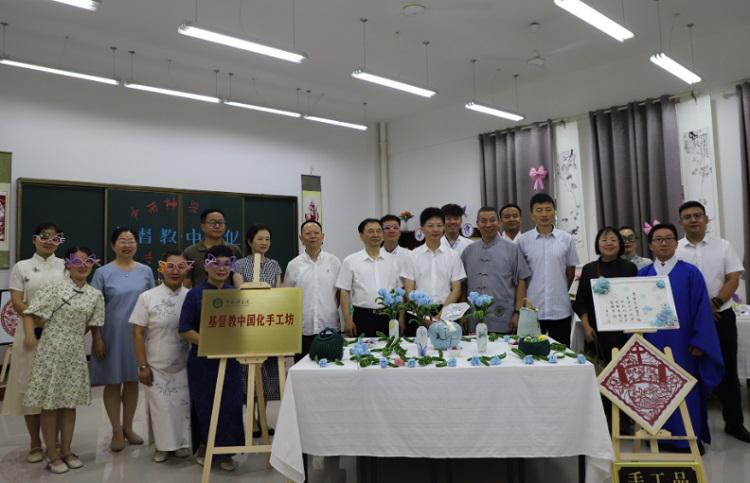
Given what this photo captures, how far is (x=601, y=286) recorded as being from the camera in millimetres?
2811

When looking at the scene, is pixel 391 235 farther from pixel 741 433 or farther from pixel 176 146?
pixel 176 146

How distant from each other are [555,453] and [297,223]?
22.1ft

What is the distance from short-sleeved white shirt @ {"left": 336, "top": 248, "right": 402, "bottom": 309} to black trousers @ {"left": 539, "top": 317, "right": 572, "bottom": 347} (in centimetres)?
114

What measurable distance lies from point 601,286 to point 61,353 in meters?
3.30

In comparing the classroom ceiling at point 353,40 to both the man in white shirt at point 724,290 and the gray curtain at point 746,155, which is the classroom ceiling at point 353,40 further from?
the man in white shirt at point 724,290

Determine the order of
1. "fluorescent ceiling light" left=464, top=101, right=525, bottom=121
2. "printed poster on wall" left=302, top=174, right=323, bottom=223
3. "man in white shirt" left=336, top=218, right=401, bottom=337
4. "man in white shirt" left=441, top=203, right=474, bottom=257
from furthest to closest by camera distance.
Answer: "printed poster on wall" left=302, top=174, right=323, bottom=223 < "fluorescent ceiling light" left=464, top=101, right=525, bottom=121 < "man in white shirt" left=441, top=203, right=474, bottom=257 < "man in white shirt" left=336, top=218, right=401, bottom=337

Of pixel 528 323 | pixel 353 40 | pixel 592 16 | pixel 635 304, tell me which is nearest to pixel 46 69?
pixel 353 40

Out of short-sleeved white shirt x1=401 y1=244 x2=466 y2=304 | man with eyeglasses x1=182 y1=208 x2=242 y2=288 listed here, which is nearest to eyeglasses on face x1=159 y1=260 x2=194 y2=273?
man with eyeglasses x1=182 y1=208 x2=242 y2=288

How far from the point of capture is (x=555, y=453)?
7.95ft

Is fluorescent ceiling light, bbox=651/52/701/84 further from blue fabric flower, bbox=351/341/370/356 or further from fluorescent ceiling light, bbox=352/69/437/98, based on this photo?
blue fabric flower, bbox=351/341/370/356

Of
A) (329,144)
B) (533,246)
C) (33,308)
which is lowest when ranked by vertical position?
(33,308)

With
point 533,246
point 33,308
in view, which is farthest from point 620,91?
point 33,308

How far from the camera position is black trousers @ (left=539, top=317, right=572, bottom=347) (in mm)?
3678

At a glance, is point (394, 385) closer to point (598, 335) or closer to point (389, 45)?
point (598, 335)
